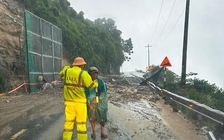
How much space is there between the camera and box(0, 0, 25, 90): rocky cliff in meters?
15.4

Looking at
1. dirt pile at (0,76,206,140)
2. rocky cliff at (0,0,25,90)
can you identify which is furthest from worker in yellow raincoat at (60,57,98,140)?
rocky cliff at (0,0,25,90)

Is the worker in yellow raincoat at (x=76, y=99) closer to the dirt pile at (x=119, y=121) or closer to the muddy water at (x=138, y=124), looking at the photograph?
the dirt pile at (x=119, y=121)

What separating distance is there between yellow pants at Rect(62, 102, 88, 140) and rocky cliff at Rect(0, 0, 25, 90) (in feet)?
34.7

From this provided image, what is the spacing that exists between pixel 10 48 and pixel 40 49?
1916mm

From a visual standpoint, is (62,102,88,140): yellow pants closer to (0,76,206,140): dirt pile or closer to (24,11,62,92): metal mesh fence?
(0,76,206,140): dirt pile

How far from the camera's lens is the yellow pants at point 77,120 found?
5.13m

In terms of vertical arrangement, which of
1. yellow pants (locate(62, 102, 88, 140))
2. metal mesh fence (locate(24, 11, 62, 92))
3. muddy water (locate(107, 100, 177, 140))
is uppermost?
metal mesh fence (locate(24, 11, 62, 92))

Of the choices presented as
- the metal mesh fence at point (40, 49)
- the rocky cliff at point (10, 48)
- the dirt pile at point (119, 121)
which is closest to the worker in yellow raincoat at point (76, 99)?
the dirt pile at point (119, 121)

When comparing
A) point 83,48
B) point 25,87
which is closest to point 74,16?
point 83,48

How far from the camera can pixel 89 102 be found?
6012 mm

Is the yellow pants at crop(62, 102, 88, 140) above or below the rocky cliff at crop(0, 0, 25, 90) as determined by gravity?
below

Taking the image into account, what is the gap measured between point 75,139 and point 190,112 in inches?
199

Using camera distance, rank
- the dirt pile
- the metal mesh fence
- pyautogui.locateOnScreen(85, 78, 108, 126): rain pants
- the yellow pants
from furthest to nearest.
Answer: the metal mesh fence, the dirt pile, pyautogui.locateOnScreen(85, 78, 108, 126): rain pants, the yellow pants

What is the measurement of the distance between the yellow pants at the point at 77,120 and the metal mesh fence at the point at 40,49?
1040cm
